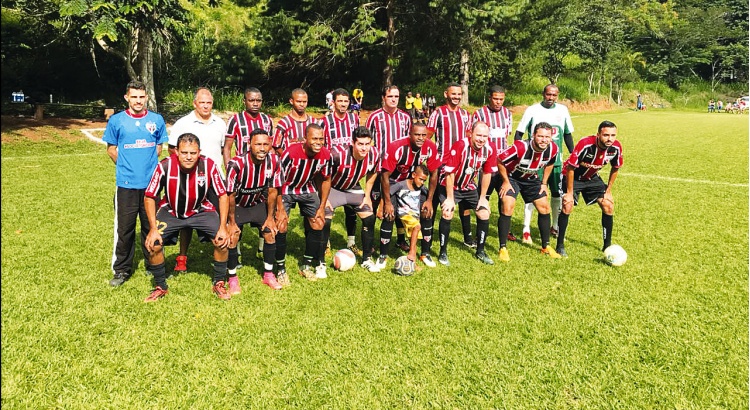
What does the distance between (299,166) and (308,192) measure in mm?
368

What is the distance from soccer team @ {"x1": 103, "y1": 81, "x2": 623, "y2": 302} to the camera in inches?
203

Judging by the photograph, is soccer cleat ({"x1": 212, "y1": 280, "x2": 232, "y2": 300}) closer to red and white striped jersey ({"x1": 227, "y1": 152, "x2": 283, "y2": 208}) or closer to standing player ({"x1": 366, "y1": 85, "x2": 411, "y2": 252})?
red and white striped jersey ({"x1": 227, "y1": 152, "x2": 283, "y2": 208})

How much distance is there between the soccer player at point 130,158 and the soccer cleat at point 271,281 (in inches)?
51.1

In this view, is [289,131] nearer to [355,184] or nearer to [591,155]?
[355,184]

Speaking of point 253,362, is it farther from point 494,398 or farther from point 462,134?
point 462,134

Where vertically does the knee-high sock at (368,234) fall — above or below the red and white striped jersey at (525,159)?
below

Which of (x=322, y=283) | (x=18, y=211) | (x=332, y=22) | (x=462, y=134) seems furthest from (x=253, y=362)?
(x=332, y=22)

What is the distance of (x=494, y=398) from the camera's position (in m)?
3.61

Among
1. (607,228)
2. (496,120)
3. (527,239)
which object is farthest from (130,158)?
(607,228)

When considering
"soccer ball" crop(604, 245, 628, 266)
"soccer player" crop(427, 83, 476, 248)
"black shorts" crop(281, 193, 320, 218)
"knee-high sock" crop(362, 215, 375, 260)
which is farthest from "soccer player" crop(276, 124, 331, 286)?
"soccer ball" crop(604, 245, 628, 266)

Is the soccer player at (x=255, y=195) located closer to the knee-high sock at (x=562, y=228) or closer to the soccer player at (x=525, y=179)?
the soccer player at (x=525, y=179)

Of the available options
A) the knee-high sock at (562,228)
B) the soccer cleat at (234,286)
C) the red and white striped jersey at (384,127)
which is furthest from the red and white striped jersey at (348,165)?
the knee-high sock at (562,228)

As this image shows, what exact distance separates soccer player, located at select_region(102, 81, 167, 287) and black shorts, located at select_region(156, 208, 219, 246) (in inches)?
14.0

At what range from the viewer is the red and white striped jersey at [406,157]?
20.0 feet
